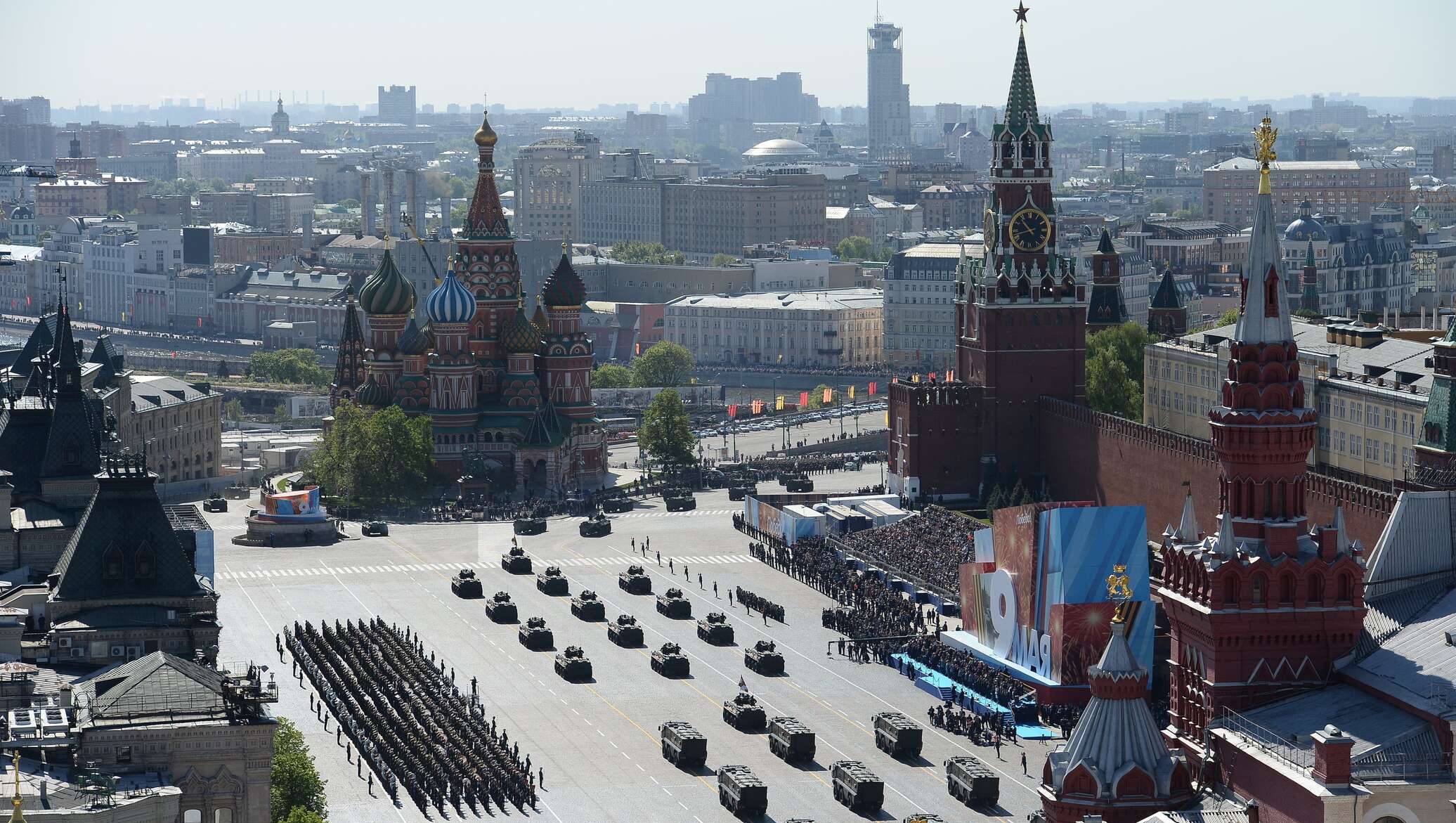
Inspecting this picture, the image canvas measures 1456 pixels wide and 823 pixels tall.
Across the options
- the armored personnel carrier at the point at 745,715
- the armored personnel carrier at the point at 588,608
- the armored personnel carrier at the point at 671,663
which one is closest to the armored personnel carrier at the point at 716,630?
the armored personnel carrier at the point at 671,663

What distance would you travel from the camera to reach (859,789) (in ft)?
308

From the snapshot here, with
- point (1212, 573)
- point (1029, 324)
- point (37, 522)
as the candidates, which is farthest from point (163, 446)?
point (1212, 573)

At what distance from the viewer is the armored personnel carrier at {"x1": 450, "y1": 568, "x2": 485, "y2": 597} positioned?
454ft

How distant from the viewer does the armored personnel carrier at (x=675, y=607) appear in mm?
131625

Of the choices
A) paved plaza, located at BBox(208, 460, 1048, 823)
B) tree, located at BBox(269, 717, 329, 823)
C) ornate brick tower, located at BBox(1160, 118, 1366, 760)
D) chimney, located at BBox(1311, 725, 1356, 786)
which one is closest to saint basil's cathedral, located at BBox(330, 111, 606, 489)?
paved plaza, located at BBox(208, 460, 1048, 823)

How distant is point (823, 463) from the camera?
616 ft

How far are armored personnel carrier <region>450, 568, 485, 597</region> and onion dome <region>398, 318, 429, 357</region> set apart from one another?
41306 mm

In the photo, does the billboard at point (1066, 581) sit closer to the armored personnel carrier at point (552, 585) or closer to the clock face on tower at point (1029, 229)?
the armored personnel carrier at point (552, 585)

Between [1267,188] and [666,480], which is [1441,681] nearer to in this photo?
[1267,188]

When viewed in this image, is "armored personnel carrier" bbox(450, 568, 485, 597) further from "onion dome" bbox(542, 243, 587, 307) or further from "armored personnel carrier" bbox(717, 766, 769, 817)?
"armored personnel carrier" bbox(717, 766, 769, 817)

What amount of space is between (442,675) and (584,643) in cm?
1179

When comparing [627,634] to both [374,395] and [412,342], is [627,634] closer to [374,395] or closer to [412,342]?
[374,395]

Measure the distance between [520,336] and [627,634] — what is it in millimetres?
55535

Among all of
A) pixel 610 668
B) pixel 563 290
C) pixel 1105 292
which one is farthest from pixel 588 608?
pixel 1105 292
